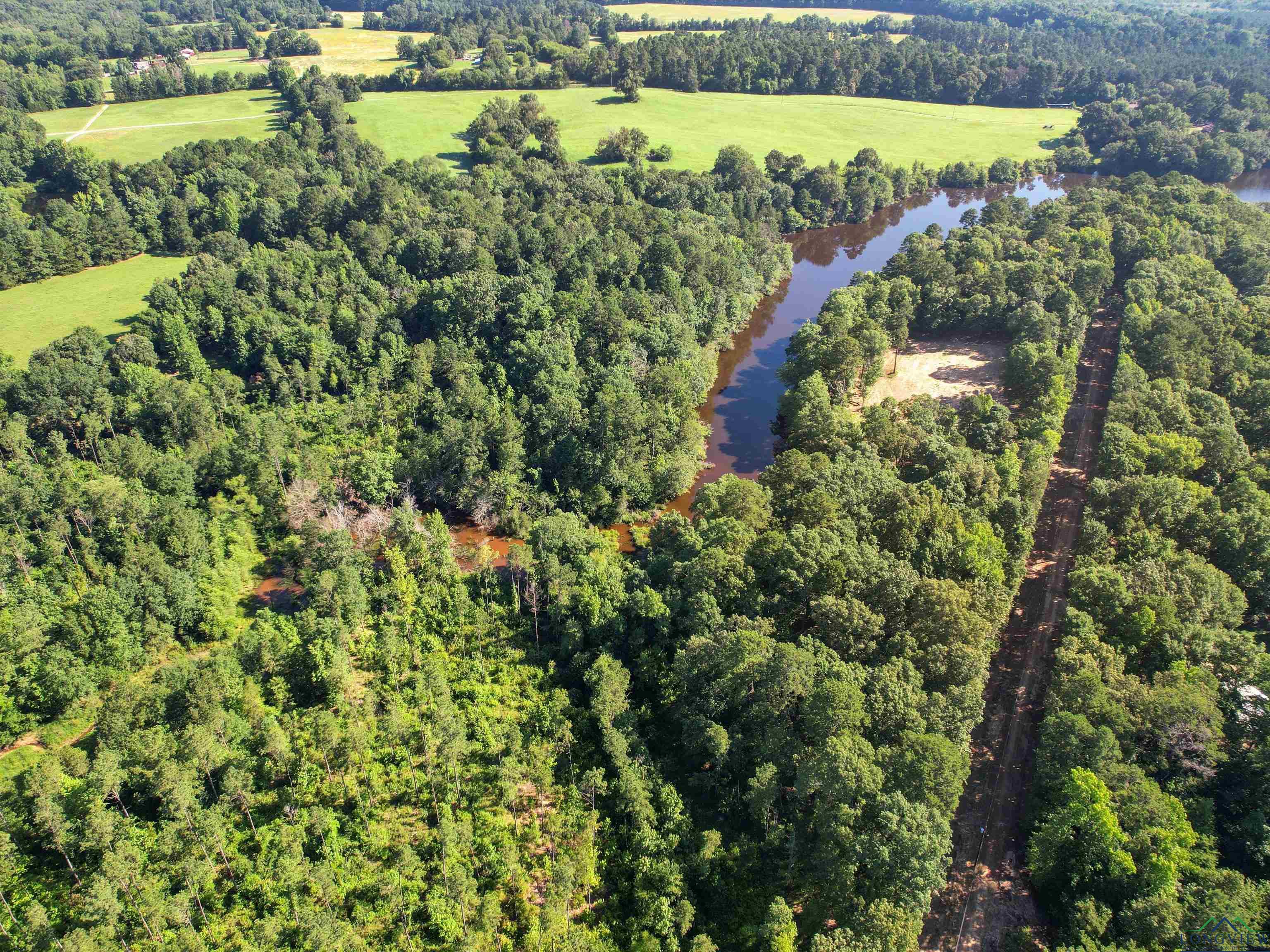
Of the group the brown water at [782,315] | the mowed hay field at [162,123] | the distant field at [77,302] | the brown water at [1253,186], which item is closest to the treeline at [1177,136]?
the brown water at [1253,186]

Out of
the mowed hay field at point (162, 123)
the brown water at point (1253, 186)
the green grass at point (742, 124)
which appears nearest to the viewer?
the mowed hay field at point (162, 123)

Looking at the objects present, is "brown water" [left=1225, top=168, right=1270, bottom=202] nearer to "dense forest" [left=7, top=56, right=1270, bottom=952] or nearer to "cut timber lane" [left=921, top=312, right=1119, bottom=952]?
"dense forest" [left=7, top=56, right=1270, bottom=952]

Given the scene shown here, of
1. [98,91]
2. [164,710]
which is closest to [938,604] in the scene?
[164,710]

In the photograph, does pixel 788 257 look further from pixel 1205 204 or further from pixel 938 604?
pixel 938 604

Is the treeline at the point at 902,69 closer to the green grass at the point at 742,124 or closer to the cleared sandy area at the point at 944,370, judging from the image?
the green grass at the point at 742,124
